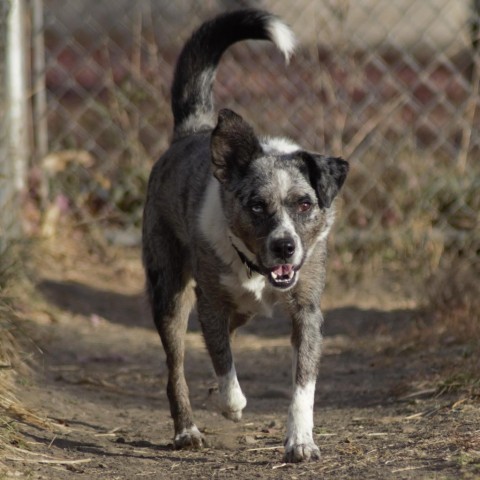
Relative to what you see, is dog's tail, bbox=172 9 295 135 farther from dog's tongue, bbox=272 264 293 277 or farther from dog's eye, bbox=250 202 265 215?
dog's tongue, bbox=272 264 293 277

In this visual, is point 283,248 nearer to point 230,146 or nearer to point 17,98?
point 230,146

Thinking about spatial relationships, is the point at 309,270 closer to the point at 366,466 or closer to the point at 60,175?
the point at 366,466

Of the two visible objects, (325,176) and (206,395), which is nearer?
(325,176)

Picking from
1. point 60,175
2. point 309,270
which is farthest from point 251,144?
point 60,175

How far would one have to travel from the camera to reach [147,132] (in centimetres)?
775

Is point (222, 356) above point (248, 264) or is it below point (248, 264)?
below

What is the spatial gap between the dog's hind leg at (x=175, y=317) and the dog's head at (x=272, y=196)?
537 millimetres

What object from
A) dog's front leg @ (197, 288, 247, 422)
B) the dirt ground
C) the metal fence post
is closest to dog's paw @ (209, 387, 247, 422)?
dog's front leg @ (197, 288, 247, 422)

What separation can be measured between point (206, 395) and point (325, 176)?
1390 mm

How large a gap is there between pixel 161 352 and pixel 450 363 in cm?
163

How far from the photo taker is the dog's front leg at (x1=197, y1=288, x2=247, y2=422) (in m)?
4.14

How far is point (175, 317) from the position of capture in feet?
15.1

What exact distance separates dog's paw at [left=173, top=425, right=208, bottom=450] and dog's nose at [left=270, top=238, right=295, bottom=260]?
2.65 ft

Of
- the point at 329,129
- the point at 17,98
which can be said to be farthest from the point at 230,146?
the point at 329,129
